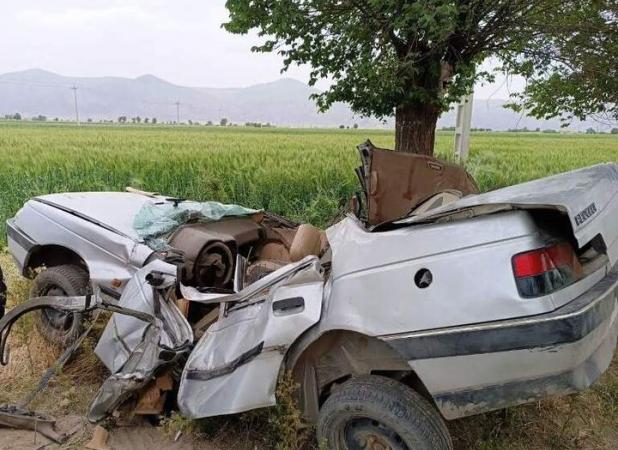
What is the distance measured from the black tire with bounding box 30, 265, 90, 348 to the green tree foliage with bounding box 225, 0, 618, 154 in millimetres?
2812

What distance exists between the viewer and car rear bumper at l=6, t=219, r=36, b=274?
391 centimetres

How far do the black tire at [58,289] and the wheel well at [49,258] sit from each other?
0.49ft

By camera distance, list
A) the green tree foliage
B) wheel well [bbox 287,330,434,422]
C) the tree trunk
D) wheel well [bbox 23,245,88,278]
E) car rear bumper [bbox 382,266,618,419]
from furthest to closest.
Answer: the tree trunk < the green tree foliage < wheel well [bbox 23,245,88,278] < wheel well [bbox 287,330,434,422] < car rear bumper [bbox 382,266,618,419]

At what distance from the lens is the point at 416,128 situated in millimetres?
5660

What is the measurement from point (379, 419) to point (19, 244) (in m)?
3.18

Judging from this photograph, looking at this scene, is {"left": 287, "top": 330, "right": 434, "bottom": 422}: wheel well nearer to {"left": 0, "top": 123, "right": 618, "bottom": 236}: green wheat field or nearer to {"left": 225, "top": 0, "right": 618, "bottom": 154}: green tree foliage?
{"left": 225, "top": 0, "right": 618, "bottom": 154}: green tree foliage

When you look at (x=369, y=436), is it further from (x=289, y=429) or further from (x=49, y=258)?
(x=49, y=258)

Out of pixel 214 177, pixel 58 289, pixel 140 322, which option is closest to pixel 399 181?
pixel 140 322

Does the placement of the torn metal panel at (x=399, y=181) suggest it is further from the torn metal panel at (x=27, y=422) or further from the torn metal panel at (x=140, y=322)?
the torn metal panel at (x=27, y=422)

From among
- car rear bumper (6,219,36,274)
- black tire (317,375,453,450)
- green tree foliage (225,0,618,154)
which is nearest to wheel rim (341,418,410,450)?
black tire (317,375,453,450)

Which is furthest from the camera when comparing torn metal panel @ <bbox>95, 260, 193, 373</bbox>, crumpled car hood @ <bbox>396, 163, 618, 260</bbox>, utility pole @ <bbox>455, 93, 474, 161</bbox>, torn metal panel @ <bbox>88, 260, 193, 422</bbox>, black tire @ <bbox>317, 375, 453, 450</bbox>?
utility pole @ <bbox>455, 93, 474, 161</bbox>

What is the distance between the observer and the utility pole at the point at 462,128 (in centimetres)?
942

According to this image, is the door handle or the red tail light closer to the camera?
the red tail light

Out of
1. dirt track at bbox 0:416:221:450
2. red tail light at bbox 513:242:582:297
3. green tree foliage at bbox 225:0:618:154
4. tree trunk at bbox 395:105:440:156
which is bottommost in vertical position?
dirt track at bbox 0:416:221:450
